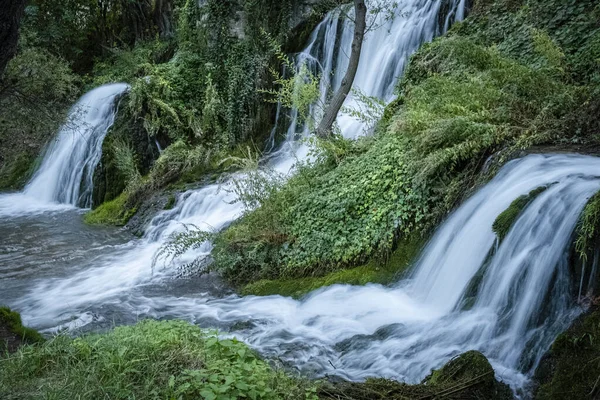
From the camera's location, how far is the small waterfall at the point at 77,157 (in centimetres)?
1481

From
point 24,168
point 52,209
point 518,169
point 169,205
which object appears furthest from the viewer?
point 24,168

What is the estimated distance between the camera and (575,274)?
5047 millimetres

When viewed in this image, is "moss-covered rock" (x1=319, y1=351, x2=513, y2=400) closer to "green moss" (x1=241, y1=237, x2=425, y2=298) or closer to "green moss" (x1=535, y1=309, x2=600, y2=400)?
"green moss" (x1=535, y1=309, x2=600, y2=400)

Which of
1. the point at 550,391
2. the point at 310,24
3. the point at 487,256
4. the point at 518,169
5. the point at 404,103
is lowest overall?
the point at 550,391

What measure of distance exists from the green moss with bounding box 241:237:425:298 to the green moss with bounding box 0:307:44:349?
9.12 ft

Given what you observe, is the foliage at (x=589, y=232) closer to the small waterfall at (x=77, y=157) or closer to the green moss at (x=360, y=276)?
A: the green moss at (x=360, y=276)

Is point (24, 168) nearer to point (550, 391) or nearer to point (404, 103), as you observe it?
point (404, 103)

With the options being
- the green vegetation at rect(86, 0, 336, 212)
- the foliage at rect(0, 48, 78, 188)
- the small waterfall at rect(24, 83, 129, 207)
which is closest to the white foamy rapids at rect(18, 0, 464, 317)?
the green vegetation at rect(86, 0, 336, 212)

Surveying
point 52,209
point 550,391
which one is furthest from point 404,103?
point 52,209

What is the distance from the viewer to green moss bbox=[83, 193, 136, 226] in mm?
12688

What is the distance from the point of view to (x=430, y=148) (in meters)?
7.55

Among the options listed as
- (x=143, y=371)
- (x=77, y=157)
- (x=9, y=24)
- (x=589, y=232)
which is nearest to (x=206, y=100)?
(x=77, y=157)

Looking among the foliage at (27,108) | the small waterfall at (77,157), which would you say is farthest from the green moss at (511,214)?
the small waterfall at (77,157)

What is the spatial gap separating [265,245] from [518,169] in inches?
137
